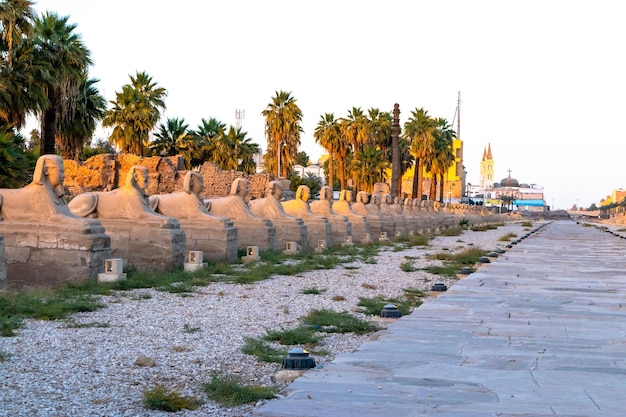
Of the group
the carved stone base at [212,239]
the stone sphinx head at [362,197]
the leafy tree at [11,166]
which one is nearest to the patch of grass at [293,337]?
the carved stone base at [212,239]

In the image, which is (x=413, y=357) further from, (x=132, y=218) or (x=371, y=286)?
(x=132, y=218)

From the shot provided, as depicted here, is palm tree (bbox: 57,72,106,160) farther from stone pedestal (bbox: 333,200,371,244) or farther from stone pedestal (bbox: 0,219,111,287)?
stone pedestal (bbox: 0,219,111,287)

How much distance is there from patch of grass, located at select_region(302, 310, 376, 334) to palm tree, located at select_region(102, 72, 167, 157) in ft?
89.0

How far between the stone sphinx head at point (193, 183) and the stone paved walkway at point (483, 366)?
6930 millimetres

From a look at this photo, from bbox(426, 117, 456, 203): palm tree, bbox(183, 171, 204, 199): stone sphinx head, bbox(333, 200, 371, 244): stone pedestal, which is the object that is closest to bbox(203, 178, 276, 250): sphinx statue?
bbox(183, 171, 204, 199): stone sphinx head

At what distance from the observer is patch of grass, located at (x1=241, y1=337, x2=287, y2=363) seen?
235 inches

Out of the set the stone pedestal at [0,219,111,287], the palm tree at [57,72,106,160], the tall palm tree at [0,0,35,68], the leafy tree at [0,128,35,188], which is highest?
the tall palm tree at [0,0,35,68]

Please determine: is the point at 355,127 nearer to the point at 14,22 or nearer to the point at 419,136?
the point at 419,136

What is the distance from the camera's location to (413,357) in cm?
552

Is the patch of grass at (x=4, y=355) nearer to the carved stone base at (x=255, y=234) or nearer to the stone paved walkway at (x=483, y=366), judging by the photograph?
the stone paved walkway at (x=483, y=366)

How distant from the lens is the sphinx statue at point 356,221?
23.8m

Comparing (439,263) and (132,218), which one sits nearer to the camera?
(132,218)

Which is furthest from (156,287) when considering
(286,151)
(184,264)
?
(286,151)

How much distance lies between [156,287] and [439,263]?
802 centimetres
